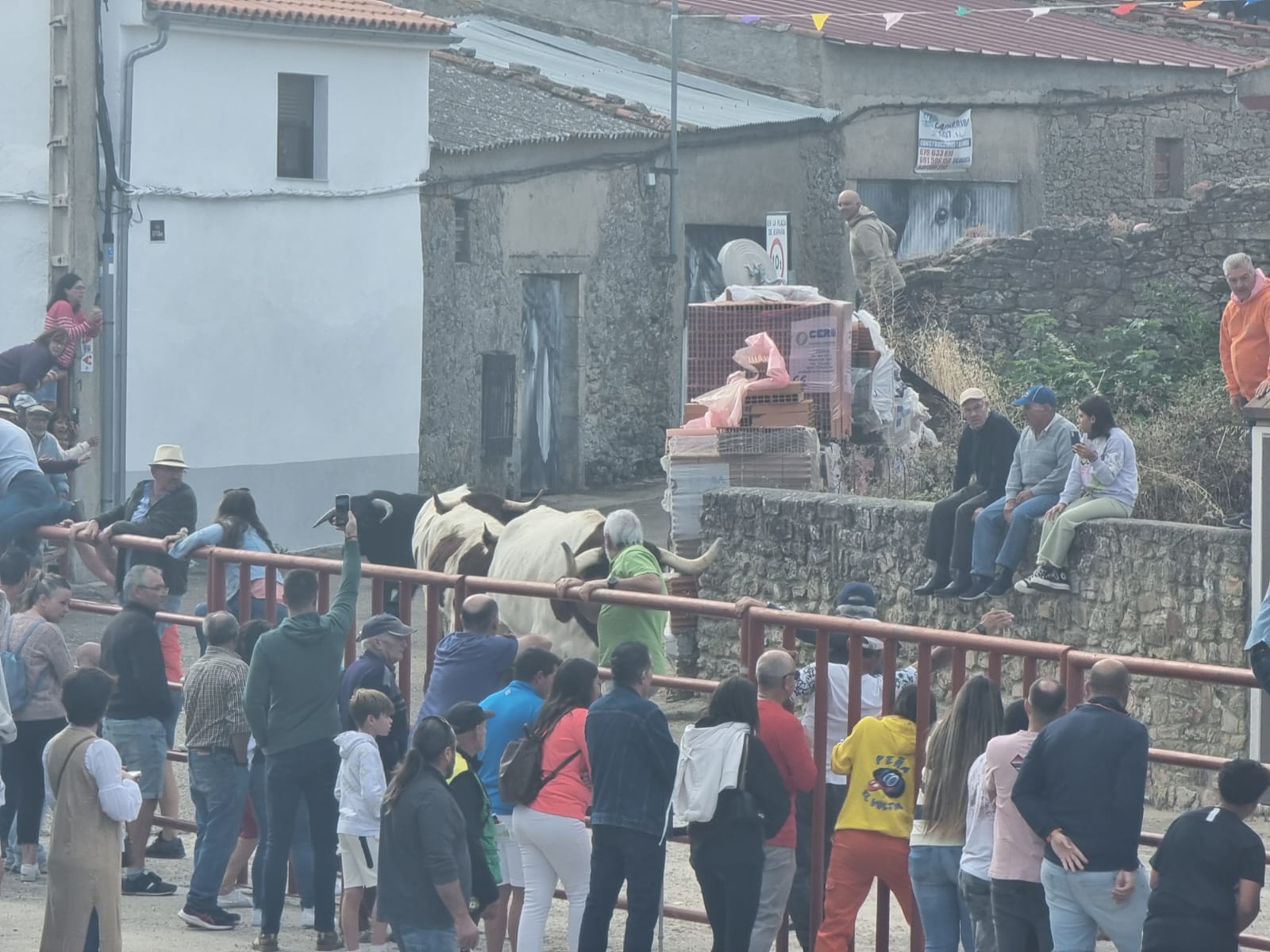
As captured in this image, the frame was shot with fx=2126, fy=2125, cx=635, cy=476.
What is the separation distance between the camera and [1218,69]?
2717cm

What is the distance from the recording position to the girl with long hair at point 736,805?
8.07 m

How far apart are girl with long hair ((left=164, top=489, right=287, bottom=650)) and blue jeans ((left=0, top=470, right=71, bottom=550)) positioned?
1.06m

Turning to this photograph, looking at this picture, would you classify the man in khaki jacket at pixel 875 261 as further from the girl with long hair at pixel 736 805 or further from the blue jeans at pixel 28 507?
the girl with long hair at pixel 736 805

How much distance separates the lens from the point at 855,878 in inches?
329

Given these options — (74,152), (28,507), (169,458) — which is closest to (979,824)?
(169,458)

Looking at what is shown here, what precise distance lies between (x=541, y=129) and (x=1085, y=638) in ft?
37.6

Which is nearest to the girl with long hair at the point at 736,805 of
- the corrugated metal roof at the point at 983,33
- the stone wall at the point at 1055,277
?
the stone wall at the point at 1055,277

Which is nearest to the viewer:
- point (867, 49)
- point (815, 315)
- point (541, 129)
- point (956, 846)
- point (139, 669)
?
point (956, 846)

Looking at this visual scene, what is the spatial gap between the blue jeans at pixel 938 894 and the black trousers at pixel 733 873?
60 centimetres

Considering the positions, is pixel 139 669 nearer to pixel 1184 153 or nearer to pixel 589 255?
pixel 589 255

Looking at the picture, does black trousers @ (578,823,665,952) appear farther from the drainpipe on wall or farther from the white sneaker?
the drainpipe on wall

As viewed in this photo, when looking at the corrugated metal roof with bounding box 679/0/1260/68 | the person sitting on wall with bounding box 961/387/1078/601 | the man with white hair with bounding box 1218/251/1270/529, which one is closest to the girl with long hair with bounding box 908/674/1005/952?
the person sitting on wall with bounding box 961/387/1078/601

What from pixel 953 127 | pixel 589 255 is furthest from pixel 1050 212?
pixel 589 255

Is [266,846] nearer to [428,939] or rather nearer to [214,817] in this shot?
[214,817]
